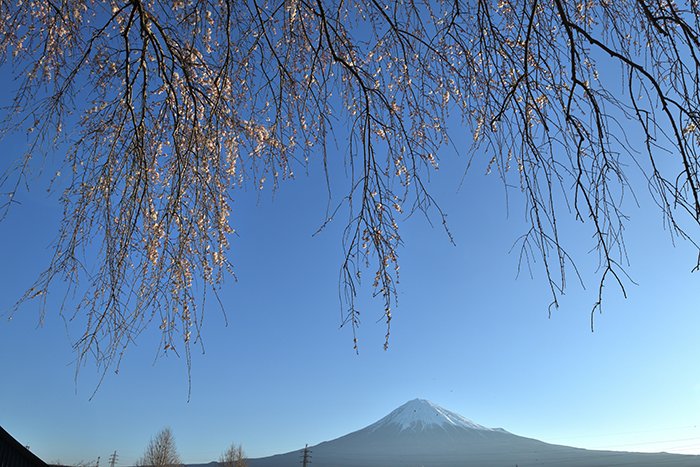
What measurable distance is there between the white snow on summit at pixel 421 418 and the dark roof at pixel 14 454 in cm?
17275

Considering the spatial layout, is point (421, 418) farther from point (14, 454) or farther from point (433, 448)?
point (14, 454)

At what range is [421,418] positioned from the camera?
175 m

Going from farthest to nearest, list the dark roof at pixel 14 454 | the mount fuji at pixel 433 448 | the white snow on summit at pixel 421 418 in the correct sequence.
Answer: the white snow on summit at pixel 421 418, the mount fuji at pixel 433 448, the dark roof at pixel 14 454

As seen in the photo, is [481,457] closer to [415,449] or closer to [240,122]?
[415,449]

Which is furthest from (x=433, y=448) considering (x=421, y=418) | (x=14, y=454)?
(x=14, y=454)

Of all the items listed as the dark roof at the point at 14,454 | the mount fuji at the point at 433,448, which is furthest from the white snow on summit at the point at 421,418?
the dark roof at the point at 14,454

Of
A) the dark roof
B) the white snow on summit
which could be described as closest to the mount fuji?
the white snow on summit

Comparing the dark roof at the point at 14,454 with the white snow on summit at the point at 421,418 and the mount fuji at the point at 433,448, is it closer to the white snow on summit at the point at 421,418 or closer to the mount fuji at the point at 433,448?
the mount fuji at the point at 433,448

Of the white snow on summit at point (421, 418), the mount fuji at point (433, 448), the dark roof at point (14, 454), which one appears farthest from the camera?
the white snow on summit at point (421, 418)

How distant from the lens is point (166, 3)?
6.42 ft

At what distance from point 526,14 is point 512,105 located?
0.99 feet

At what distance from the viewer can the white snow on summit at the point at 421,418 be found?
571 ft

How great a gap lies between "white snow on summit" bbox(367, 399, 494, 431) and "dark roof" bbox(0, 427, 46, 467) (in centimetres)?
17275

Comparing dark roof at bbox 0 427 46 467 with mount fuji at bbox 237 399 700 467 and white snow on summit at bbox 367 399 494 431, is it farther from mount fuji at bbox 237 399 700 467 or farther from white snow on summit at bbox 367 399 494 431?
white snow on summit at bbox 367 399 494 431
